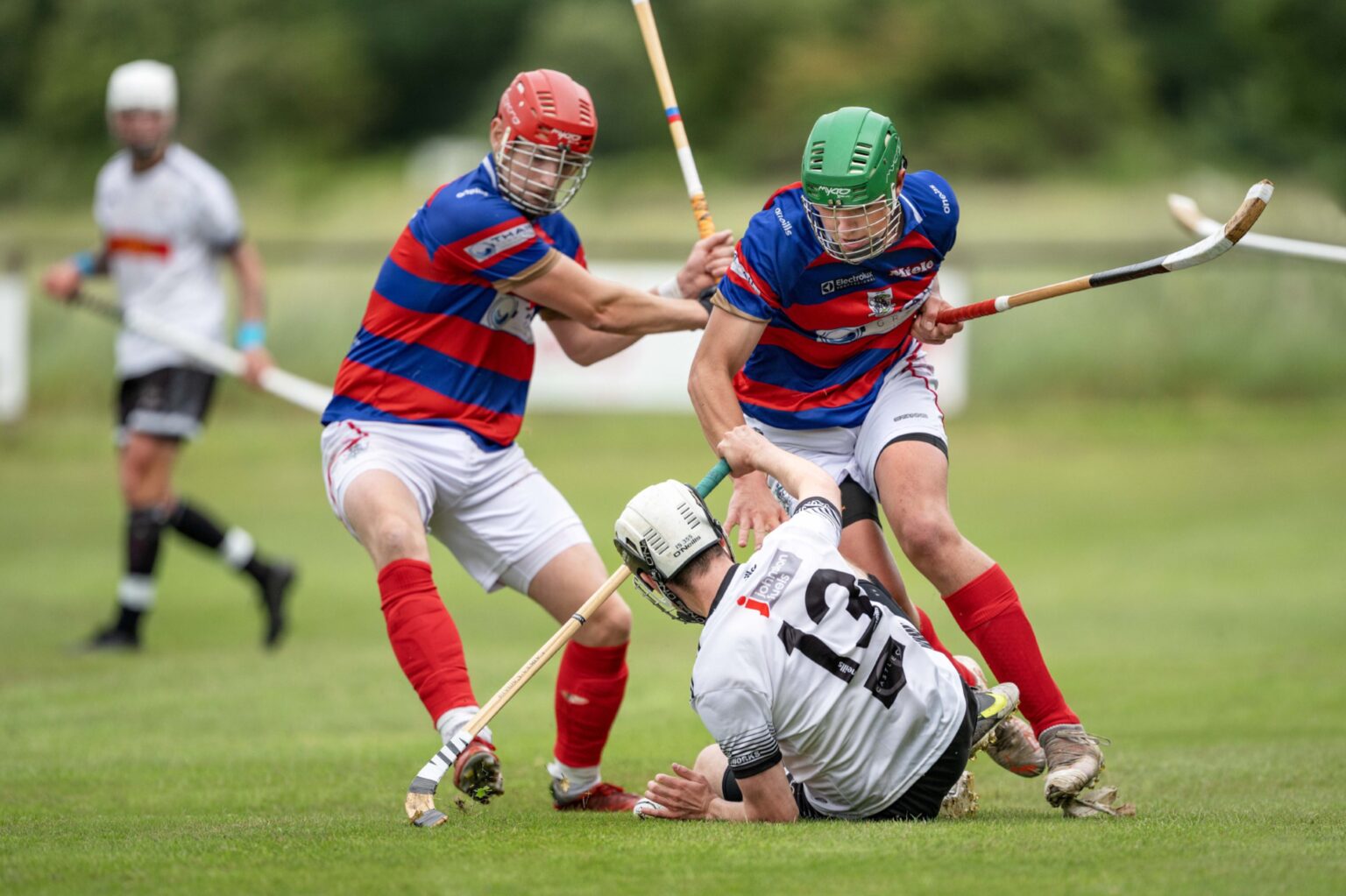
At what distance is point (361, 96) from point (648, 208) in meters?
20.7

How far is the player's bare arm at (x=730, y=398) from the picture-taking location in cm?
550

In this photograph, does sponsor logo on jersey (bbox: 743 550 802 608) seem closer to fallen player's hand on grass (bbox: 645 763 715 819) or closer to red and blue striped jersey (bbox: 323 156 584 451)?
fallen player's hand on grass (bbox: 645 763 715 819)

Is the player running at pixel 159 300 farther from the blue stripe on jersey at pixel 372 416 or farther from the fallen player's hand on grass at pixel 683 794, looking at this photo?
the fallen player's hand on grass at pixel 683 794

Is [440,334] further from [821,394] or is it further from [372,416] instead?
[821,394]

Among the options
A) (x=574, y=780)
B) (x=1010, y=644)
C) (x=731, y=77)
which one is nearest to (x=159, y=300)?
(x=574, y=780)

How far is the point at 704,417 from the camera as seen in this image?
555 centimetres

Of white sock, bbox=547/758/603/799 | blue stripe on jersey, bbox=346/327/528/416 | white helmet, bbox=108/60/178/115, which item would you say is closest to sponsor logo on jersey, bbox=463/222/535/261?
blue stripe on jersey, bbox=346/327/528/416

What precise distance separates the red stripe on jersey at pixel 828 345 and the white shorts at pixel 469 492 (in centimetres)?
96

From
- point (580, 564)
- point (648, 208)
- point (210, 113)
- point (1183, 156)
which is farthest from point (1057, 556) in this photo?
point (210, 113)

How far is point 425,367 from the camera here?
6.02 m

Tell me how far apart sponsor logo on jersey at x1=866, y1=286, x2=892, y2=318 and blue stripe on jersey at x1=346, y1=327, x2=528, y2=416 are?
138 centimetres

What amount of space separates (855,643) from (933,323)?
1.47 m

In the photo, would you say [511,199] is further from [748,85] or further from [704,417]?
[748,85]

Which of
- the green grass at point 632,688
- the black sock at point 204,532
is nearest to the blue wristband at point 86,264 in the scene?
the black sock at point 204,532
